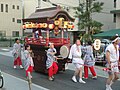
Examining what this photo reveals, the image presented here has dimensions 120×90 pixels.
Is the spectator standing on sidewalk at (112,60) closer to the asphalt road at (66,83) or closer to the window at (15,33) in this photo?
the asphalt road at (66,83)

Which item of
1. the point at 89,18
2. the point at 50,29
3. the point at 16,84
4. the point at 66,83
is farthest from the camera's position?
the point at 89,18

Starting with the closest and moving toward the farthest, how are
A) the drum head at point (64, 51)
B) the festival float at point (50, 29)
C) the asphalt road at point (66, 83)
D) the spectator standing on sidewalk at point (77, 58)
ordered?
1. the asphalt road at point (66, 83)
2. the spectator standing on sidewalk at point (77, 58)
3. the drum head at point (64, 51)
4. the festival float at point (50, 29)

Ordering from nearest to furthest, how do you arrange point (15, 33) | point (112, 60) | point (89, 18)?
point (112, 60) < point (89, 18) < point (15, 33)

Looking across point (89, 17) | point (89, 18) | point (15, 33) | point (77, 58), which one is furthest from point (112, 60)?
point (15, 33)

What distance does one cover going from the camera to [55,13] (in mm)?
12094

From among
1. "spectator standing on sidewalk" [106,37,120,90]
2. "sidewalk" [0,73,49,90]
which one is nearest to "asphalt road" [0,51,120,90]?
"sidewalk" [0,73,49,90]

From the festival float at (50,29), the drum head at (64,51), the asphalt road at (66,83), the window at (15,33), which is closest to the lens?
the asphalt road at (66,83)

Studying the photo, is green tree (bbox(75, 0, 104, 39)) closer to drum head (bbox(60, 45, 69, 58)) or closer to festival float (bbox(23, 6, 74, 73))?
festival float (bbox(23, 6, 74, 73))

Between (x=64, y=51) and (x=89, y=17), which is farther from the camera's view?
(x=89, y=17)

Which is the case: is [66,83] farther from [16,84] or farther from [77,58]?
[16,84]

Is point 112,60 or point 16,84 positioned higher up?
point 112,60

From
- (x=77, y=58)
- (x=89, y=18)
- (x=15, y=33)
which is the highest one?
(x=89, y=18)

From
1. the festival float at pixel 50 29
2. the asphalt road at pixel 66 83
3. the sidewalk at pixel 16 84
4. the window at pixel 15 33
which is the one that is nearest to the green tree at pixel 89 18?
the festival float at pixel 50 29

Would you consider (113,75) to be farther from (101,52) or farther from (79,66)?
(101,52)
